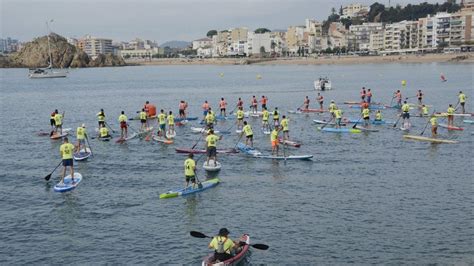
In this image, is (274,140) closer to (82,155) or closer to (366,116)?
(82,155)

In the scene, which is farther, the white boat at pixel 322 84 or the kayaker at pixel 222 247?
the white boat at pixel 322 84

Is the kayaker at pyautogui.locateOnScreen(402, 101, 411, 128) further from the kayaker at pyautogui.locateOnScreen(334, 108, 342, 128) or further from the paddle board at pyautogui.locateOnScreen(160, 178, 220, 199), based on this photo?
the paddle board at pyautogui.locateOnScreen(160, 178, 220, 199)

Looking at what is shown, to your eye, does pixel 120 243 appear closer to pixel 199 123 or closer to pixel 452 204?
pixel 452 204

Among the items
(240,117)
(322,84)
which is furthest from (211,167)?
(322,84)

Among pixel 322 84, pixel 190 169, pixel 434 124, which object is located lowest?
pixel 190 169

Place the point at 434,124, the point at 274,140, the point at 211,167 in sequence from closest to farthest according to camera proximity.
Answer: the point at 211,167 < the point at 274,140 < the point at 434,124

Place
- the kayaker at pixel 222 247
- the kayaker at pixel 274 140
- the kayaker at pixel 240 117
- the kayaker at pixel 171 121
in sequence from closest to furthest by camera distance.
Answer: the kayaker at pixel 222 247, the kayaker at pixel 274 140, the kayaker at pixel 171 121, the kayaker at pixel 240 117

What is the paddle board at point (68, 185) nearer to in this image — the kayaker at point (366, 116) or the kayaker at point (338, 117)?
the kayaker at point (338, 117)

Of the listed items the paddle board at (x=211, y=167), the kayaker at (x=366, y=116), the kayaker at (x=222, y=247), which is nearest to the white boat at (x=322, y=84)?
the kayaker at (x=366, y=116)

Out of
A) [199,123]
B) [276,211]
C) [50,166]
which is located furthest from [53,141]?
[276,211]

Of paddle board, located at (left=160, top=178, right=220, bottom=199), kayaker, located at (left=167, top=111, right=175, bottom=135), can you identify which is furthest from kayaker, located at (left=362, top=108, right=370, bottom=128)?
paddle board, located at (left=160, top=178, right=220, bottom=199)

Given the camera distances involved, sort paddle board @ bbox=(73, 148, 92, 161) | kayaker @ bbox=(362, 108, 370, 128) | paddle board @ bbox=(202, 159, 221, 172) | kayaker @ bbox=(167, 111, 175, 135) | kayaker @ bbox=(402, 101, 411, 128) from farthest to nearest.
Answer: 1. kayaker @ bbox=(362, 108, 370, 128)
2. kayaker @ bbox=(402, 101, 411, 128)
3. kayaker @ bbox=(167, 111, 175, 135)
4. paddle board @ bbox=(73, 148, 92, 161)
5. paddle board @ bbox=(202, 159, 221, 172)

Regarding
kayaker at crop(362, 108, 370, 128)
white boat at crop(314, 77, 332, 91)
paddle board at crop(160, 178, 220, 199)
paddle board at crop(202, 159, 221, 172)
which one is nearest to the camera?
paddle board at crop(160, 178, 220, 199)

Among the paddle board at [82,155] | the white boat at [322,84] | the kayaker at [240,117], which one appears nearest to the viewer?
the paddle board at [82,155]
